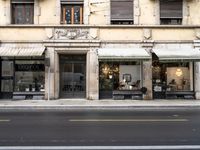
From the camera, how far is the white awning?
23859 millimetres

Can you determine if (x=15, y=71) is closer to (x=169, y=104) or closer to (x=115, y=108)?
(x=115, y=108)

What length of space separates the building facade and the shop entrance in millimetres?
67

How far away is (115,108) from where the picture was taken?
21.2 metres

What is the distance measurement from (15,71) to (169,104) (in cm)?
1033

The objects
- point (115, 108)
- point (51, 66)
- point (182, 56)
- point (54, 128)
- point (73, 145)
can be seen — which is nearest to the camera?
point (73, 145)

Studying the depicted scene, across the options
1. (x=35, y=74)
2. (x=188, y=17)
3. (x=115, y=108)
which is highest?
(x=188, y=17)

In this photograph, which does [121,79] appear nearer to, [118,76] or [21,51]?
[118,76]

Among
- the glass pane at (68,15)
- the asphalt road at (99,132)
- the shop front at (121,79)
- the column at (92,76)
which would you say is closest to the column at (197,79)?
the shop front at (121,79)

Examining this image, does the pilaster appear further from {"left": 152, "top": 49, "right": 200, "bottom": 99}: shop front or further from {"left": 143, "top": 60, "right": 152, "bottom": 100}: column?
{"left": 143, "top": 60, "right": 152, "bottom": 100}: column

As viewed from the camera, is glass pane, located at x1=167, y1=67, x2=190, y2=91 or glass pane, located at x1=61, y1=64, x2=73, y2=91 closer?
glass pane, located at x1=167, y1=67, x2=190, y2=91

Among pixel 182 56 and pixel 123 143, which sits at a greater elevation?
pixel 182 56

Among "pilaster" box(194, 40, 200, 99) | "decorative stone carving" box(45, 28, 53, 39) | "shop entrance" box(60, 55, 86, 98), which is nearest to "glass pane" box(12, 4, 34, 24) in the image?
"decorative stone carving" box(45, 28, 53, 39)

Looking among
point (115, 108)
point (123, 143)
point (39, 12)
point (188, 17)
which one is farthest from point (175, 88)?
point (123, 143)

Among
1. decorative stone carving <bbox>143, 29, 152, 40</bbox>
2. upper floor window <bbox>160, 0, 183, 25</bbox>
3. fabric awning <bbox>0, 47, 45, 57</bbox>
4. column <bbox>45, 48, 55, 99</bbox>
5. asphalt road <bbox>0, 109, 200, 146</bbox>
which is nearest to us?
asphalt road <bbox>0, 109, 200, 146</bbox>
